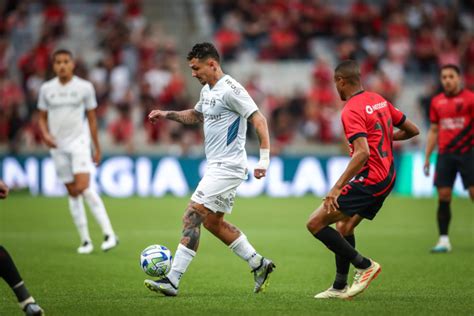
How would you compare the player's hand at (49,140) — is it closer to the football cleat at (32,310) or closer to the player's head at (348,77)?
the player's head at (348,77)

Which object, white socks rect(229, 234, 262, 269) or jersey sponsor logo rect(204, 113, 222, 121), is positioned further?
white socks rect(229, 234, 262, 269)

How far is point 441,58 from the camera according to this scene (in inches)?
1049

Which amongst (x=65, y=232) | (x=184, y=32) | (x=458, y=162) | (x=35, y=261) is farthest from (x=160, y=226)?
(x=184, y=32)

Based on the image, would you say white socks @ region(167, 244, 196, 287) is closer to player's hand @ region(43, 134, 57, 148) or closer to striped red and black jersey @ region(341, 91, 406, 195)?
striped red and black jersey @ region(341, 91, 406, 195)

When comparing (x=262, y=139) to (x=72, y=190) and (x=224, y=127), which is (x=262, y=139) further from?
(x=72, y=190)

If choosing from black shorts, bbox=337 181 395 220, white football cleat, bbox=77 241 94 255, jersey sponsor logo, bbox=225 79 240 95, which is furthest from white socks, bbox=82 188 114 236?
black shorts, bbox=337 181 395 220

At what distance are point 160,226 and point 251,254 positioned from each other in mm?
7469

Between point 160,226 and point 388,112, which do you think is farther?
point 160,226

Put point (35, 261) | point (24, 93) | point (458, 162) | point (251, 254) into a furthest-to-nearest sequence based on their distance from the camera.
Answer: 1. point (24, 93)
2. point (458, 162)
3. point (35, 261)
4. point (251, 254)

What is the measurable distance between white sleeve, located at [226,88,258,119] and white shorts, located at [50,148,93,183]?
459 cm

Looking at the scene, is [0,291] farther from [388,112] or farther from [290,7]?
[290,7]

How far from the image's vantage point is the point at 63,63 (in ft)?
41.1

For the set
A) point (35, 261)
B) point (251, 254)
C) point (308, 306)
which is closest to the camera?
point (308, 306)

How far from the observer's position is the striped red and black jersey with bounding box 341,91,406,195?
8094mm
